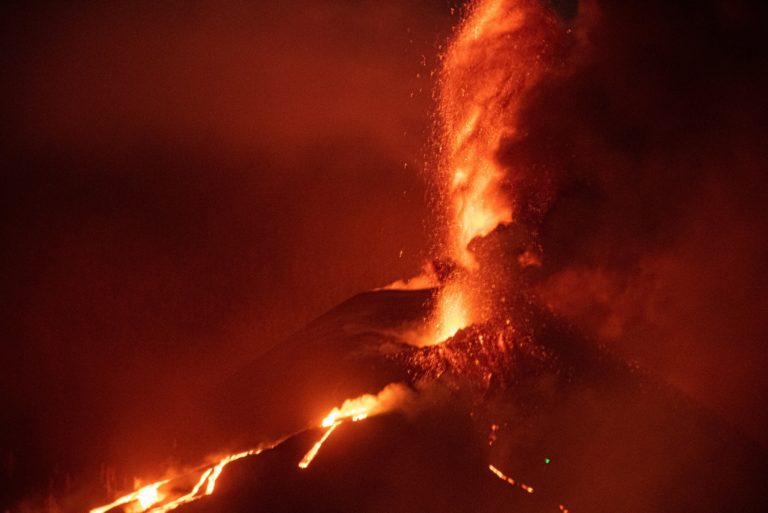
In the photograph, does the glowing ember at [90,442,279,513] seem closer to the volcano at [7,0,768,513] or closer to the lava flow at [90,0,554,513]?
the volcano at [7,0,768,513]

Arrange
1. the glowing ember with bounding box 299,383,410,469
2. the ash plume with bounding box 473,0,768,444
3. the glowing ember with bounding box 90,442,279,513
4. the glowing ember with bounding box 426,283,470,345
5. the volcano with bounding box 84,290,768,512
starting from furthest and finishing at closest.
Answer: the glowing ember with bounding box 426,283,470,345, the ash plume with bounding box 473,0,768,444, the glowing ember with bounding box 299,383,410,469, the glowing ember with bounding box 90,442,279,513, the volcano with bounding box 84,290,768,512

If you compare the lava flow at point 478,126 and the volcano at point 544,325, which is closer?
the volcano at point 544,325

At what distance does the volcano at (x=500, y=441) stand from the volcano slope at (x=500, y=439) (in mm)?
14

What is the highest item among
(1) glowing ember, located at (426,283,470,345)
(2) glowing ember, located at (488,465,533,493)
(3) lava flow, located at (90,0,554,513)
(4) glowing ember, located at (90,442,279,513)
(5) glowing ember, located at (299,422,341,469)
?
(3) lava flow, located at (90,0,554,513)

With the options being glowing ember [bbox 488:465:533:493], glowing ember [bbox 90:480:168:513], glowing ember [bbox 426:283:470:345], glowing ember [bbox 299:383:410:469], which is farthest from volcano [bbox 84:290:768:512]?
glowing ember [bbox 426:283:470:345]

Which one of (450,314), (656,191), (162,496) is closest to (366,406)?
(162,496)

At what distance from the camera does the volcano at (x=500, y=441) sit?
258 inches

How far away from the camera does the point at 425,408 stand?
745 cm

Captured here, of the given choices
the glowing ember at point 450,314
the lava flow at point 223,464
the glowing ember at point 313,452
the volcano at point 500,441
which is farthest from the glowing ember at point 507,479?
the glowing ember at point 450,314

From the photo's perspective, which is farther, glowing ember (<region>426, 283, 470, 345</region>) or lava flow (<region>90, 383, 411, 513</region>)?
glowing ember (<region>426, 283, 470, 345</region>)

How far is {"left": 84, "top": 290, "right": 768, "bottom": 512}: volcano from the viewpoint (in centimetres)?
655

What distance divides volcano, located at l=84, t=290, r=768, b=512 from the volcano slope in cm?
1

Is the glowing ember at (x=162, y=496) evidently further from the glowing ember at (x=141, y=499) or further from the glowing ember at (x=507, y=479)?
the glowing ember at (x=507, y=479)

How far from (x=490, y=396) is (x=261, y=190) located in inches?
240
